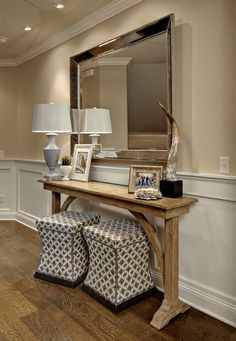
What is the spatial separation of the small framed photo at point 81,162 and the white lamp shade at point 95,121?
173 millimetres

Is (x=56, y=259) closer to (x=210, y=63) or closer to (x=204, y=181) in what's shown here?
(x=204, y=181)

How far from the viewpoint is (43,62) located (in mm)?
3955

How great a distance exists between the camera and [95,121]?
3.03m

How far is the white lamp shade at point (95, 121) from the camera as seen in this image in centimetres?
292

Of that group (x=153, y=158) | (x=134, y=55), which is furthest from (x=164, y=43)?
(x=153, y=158)

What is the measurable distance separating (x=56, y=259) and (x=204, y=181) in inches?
55.8

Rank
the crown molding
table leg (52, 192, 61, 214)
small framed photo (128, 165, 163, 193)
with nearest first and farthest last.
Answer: small framed photo (128, 165, 163, 193) → table leg (52, 192, 61, 214) → the crown molding

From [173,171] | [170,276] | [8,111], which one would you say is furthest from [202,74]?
[8,111]

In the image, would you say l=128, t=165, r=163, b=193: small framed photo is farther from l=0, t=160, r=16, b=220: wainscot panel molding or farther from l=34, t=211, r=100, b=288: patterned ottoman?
l=0, t=160, r=16, b=220: wainscot panel molding

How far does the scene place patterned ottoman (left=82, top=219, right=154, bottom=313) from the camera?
2158 mm

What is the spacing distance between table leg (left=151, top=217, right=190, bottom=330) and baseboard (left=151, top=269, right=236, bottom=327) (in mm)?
176

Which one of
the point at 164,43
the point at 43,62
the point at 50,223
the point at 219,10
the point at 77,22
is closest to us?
the point at 219,10

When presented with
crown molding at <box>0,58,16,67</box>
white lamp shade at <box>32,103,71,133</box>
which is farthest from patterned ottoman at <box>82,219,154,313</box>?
crown molding at <box>0,58,16,67</box>

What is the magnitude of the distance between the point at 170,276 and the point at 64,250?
95 cm
